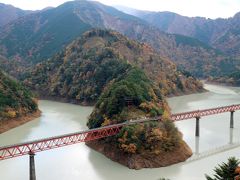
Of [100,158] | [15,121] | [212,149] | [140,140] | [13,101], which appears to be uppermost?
[140,140]

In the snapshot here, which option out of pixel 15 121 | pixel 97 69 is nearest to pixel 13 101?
pixel 15 121

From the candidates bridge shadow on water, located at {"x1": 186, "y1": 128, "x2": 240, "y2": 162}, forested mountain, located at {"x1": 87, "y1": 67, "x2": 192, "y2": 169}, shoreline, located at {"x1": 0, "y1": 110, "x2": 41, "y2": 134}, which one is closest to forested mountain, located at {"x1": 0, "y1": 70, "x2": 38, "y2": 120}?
shoreline, located at {"x1": 0, "y1": 110, "x2": 41, "y2": 134}

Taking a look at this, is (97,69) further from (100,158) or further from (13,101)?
(100,158)

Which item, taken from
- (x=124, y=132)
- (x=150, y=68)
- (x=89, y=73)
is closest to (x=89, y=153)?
(x=124, y=132)

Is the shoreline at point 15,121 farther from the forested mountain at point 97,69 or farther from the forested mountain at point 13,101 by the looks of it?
the forested mountain at point 97,69

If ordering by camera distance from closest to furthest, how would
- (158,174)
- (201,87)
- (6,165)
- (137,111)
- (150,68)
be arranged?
(158,174) < (6,165) < (137,111) < (150,68) < (201,87)

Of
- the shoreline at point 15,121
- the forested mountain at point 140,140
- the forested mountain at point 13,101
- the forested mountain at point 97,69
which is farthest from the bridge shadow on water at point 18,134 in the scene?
the forested mountain at point 97,69

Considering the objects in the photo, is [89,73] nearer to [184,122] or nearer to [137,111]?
[184,122]
